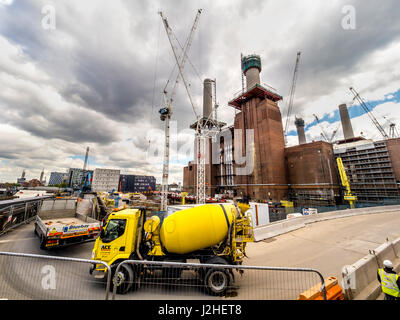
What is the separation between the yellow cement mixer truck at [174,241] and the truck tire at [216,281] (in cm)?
3

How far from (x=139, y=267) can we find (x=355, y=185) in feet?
211

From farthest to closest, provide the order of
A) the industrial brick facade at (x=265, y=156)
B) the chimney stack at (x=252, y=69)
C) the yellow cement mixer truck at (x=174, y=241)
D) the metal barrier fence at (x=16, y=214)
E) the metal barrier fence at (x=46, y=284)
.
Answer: the chimney stack at (x=252, y=69)
the industrial brick facade at (x=265, y=156)
the metal barrier fence at (x=16, y=214)
the yellow cement mixer truck at (x=174, y=241)
the metal barrier fence at (x=46, y=284)

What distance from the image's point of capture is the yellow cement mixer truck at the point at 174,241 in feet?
18.5

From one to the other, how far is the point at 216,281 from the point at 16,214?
778 inches

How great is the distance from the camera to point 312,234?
11789 mm

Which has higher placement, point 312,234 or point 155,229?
point 155,229

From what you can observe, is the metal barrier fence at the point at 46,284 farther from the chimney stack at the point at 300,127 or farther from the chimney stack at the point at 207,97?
the chimney stack at the point at 300,127

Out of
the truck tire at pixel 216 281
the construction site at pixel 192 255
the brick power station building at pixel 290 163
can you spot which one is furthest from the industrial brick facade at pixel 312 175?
the truck tire at pixel 216 281

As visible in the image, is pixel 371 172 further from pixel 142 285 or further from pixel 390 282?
pixel 142 285

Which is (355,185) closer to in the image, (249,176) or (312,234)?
(249,176)

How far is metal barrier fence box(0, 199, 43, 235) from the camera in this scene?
41.1ft
